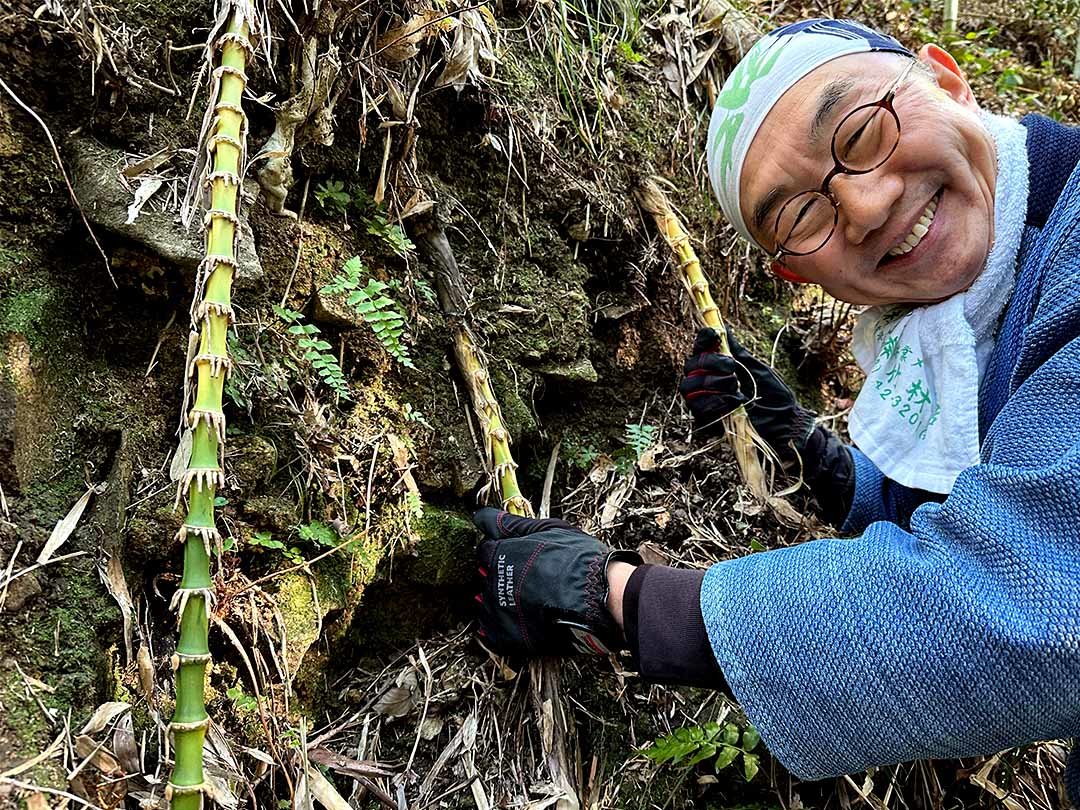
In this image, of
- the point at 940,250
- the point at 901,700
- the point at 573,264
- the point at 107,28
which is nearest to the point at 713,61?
the point at 573,264

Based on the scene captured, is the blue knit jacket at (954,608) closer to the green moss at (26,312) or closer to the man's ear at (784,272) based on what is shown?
the man's ear at (784,272)

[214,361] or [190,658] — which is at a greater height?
[214,361]

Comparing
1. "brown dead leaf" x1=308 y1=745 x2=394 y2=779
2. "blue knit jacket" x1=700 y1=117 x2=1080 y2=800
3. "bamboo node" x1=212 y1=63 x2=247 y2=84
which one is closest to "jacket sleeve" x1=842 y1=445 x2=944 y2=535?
"blue knit jacket" x1=700 y1=117 x2=1080 y2=800

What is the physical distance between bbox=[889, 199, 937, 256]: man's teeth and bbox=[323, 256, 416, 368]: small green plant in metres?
1.19

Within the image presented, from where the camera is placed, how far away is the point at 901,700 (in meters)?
1.28

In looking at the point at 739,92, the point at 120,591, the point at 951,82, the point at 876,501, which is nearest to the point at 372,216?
the point at 739,92

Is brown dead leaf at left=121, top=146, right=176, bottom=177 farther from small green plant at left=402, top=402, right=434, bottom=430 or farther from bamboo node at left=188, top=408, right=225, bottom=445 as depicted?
small green plant at left=402, top=402, right=434, bottom=430

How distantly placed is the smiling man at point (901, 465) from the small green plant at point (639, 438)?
0.52 metres

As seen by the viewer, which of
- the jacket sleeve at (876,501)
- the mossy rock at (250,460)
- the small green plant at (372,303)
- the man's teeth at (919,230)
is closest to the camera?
the mossy rock at (250,460)

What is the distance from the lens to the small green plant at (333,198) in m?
1.90

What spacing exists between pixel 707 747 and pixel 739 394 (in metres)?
1.09

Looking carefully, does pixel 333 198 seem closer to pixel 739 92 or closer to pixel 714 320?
pixel 739 92

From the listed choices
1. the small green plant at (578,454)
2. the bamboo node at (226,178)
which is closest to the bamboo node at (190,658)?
the bamboo node at (226,178)

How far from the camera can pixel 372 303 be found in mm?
1819
